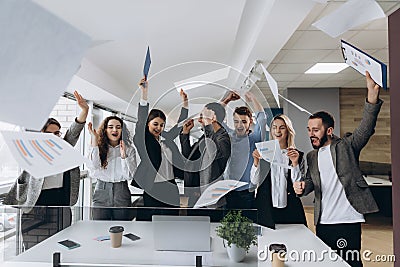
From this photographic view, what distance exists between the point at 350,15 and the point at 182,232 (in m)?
0.51

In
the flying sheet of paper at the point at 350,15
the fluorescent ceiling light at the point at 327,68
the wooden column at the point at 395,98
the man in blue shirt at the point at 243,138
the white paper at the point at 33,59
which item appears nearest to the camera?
the white paper at the point at 33,59

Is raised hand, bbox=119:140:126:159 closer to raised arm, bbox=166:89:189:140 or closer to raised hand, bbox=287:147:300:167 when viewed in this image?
raised arm, bbox=166:89:189:140

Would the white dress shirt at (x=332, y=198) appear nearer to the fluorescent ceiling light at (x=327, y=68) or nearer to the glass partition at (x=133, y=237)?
the glass partition at (x=133, y=237)

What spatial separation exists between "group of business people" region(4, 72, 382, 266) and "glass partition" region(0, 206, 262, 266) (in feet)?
0.12

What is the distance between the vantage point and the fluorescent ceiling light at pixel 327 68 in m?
3.15

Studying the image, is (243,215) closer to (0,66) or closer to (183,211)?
(183,211)

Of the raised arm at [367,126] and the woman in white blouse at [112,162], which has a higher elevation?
the raised arm at [367,126]

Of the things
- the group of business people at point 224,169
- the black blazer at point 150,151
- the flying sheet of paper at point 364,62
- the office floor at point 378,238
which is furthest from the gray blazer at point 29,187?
the office floor at point 378,238

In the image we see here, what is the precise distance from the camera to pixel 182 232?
2.37ft

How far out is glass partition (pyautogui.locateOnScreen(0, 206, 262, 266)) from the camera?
2.38 feet

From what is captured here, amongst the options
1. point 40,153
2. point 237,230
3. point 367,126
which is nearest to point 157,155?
point 237,230

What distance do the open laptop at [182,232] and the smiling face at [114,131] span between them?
2.28 ft

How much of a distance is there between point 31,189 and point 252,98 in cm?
91

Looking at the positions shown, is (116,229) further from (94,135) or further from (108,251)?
(94,135)
